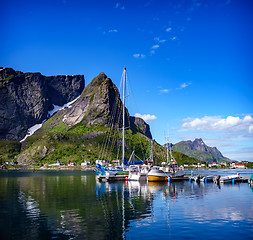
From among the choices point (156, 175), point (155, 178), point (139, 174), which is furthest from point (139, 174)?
point (156, 175)

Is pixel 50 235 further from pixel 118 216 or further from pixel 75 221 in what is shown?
pixel 118 216

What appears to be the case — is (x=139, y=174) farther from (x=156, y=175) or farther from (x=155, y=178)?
(x=156, y=175)

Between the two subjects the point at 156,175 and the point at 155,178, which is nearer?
the point at 155,178

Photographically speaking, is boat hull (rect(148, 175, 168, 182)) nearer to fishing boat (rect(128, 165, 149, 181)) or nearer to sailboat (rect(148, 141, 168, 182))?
sailboat (rect(148, 141, 168, 182))

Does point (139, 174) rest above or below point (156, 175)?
above

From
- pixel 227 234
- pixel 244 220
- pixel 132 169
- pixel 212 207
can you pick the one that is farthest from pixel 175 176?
pixel 227 234

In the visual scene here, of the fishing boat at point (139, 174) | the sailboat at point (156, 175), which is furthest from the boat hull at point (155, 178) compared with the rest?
the fishing boat at point (139, 174)

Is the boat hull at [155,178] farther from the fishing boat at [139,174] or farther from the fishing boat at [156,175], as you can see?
the fishing boat at [139,174]

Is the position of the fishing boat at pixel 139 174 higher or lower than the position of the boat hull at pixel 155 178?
higher

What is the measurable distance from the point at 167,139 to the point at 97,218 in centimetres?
8739

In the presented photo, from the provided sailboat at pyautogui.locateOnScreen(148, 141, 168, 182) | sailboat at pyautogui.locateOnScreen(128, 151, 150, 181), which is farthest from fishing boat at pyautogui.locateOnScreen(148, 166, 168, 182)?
sailboat at pyautogui.locateOnScreen(128, 151, 150, 181)

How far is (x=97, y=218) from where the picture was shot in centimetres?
2830

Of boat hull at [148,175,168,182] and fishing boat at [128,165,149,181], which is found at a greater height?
fishing boat at [128,165,149,181]

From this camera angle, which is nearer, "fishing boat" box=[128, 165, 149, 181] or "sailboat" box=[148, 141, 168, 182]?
"sailboat" box=[148, 141, 168, 182]
